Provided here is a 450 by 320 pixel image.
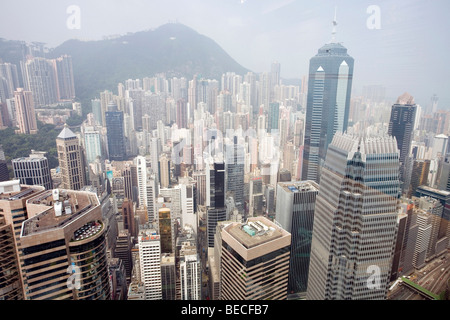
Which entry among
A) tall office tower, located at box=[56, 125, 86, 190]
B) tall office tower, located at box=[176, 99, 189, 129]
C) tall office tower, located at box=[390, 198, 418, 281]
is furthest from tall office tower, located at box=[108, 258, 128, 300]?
tall office tower, located at box=[390, 198, 418, 281]

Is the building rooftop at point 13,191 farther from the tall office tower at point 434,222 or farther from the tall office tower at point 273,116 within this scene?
the tall office tower at point 434,222

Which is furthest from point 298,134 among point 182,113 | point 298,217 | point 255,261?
point 255,261

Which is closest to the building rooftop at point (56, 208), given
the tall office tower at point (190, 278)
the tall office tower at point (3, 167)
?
the tall office tower at point (3, 167)

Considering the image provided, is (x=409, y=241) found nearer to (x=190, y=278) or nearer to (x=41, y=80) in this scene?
(x=190, y=278)

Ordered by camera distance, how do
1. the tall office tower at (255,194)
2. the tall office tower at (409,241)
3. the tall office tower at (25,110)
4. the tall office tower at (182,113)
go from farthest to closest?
the tall office tower at (255,194) → the tall office tower at (182,113) → the tall office tower at (409,241) → the tall office tower at (25,110)

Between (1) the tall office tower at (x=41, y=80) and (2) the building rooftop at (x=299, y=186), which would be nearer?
(1) the tall office tower at (x=41, y=80)
